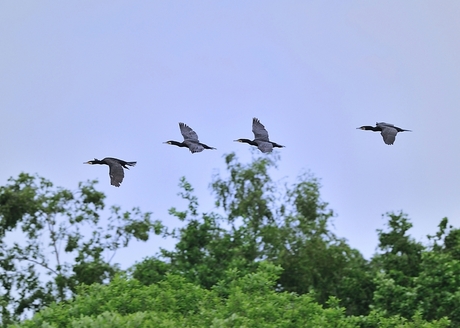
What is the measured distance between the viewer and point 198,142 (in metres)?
29.2

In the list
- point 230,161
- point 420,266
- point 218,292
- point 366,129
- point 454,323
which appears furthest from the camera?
point 230,161

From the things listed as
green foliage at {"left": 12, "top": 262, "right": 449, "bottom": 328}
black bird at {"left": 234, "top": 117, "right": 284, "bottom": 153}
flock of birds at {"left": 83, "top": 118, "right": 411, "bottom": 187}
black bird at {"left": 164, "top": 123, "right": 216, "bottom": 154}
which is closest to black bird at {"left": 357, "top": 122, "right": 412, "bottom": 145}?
flock of birds at {"left": 83, "top": 118, "right": 411, "bottom": 187}

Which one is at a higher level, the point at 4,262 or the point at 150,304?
the point at 4,262

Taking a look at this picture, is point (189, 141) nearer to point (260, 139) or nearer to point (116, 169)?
point (260, 139)

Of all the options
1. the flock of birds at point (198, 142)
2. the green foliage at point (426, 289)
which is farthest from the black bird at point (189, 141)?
the green foliage at point (426, 289)

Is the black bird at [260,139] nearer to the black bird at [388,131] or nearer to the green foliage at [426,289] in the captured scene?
the black bird at [388,131]

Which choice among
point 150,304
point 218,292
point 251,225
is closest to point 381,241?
point 251,225

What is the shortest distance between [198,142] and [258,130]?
1.61 m

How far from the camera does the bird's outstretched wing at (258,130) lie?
97.5 feet

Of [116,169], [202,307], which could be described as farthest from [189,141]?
[202,307]

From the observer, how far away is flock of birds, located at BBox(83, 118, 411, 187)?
2642 centimetres

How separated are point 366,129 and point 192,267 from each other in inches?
455

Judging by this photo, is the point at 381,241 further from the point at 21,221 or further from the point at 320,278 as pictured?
the point at 21,221

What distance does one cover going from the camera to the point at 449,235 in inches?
1673
